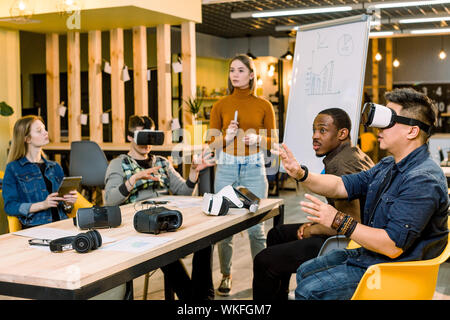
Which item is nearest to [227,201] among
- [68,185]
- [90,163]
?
[68,185]

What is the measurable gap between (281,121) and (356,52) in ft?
26.2

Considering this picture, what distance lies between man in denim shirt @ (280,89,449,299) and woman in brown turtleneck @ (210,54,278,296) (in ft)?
4.53

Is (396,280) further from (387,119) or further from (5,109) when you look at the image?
(5,109)

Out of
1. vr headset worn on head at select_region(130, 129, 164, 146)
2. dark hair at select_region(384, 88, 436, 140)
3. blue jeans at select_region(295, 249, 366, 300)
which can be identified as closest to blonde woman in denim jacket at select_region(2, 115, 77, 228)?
vr headset worn on head at select_region(130, 129, 164, 146)

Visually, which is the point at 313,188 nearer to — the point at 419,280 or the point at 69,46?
the point at 419,280

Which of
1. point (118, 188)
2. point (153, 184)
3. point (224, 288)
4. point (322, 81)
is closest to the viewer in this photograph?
point (118, 188)

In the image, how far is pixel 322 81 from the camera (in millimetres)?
4164

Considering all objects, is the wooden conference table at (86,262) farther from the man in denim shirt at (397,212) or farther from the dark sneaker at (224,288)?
the dark sneaker at (224,288)

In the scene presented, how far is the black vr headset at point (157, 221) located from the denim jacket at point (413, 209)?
0.76m

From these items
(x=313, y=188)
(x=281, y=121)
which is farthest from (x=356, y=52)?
(x=281, y=121)

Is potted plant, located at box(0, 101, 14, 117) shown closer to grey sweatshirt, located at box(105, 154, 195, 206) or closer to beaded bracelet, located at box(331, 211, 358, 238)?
grey sweatshirt, located at box(105, 154, 195, 206)

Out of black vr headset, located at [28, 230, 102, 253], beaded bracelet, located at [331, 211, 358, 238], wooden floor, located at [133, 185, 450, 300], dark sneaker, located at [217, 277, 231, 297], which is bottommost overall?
wooden floor, located at [133, 185, 450, 300]

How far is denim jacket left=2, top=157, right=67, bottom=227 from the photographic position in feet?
10.1

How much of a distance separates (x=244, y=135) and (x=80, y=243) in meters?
1.88
